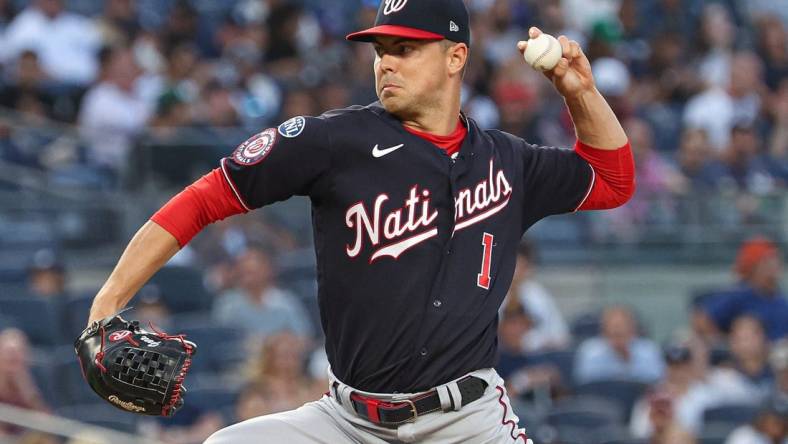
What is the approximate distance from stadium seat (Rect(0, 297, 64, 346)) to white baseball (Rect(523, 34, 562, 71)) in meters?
4.90

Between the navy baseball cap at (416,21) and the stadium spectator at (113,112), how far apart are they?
597 cm

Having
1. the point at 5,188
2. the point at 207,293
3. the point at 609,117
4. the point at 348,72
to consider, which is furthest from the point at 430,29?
the point at 348,72

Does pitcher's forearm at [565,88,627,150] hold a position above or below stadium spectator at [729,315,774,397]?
above

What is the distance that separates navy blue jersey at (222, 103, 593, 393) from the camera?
3801 millimetres

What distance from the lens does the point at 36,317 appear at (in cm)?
827

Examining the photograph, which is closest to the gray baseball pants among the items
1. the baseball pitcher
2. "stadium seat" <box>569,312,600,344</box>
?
the baseball pitcher

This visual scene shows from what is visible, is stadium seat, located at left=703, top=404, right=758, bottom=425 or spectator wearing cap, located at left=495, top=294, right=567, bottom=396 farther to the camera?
spectator wearing cap, located at left=495, top=294, right=567, bottom=396

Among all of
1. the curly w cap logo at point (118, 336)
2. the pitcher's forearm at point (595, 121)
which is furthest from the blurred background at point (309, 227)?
the pitcher's forearm at point (595, 121)

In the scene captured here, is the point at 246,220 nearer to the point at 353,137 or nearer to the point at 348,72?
the point at 348,72

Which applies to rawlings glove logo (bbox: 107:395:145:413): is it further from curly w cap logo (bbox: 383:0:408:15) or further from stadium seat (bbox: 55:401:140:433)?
stadium seat (bbox: 55:401:140:433)

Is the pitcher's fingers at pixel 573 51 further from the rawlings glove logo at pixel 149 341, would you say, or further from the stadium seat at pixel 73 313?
the stadium seat at pixel 73 313

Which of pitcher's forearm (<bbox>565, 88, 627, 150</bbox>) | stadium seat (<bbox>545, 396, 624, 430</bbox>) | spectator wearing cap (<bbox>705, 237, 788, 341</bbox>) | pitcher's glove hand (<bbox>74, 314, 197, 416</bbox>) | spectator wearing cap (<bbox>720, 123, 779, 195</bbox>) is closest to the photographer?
pitcher's glove hand (<bbox>74, 314, 197, 416</bbox>)

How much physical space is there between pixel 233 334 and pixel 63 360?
990 millimetres

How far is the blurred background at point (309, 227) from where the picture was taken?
7.76 meters
